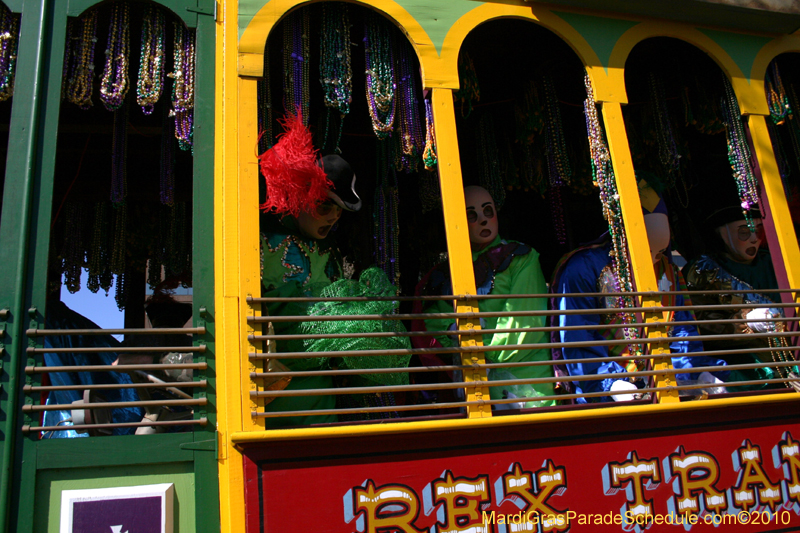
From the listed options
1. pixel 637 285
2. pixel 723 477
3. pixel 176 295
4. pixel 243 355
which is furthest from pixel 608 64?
pixel 176 295

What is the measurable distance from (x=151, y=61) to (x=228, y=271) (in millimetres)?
1225

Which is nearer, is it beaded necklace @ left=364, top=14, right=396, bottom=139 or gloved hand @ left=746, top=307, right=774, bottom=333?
beaded necklace @ left=364, top=14, right=396, bottom=139

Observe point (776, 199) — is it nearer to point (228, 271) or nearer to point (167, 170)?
point (228, 271)

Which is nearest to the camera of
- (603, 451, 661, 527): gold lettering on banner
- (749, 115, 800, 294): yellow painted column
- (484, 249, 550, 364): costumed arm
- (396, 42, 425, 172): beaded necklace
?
(603, 451, 661, 527): gold lettering on banner

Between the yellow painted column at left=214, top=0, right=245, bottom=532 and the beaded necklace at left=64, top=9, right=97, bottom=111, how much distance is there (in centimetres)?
64

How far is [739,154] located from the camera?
3877 millimetres

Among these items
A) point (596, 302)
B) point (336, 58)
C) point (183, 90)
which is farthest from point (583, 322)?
point (183, 90)

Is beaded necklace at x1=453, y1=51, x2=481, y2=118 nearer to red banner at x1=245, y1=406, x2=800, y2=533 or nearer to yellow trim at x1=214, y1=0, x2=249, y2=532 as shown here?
yellow trim at x1=214, y1=0, x2=249, y2=532

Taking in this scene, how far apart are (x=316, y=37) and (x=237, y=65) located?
91cm

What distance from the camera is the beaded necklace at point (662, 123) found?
451cm

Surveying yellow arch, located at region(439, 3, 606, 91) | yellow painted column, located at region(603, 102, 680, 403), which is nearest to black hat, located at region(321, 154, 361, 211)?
yellow arch, located at region(439, 3, 606, 91)

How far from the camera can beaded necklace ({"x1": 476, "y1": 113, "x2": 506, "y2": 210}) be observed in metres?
4.67

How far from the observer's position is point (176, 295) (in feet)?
15.2

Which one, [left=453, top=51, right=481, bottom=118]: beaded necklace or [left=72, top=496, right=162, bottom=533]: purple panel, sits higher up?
[left=453, top=51, right=481, bottom=118]: beaded necklace
